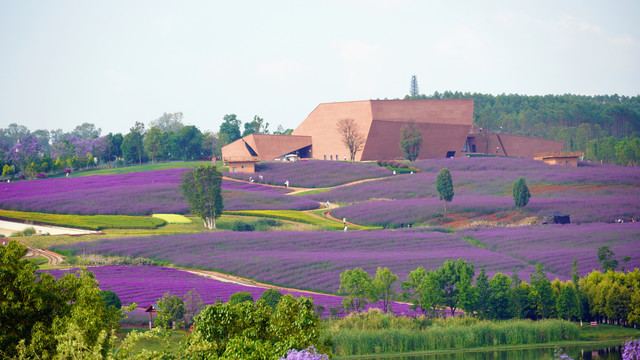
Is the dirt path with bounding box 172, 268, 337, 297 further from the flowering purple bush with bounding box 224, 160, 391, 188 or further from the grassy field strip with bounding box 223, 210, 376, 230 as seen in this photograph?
the flowering purple bush with bounding box 224, 160, 391, 188

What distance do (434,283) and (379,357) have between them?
15.5ft

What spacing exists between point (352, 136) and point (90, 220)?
50.1 meters

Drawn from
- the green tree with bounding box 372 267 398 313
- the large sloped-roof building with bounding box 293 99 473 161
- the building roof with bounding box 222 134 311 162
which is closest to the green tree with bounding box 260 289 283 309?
the green tree with bounding box 372 267 398 313

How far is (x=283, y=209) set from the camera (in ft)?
202

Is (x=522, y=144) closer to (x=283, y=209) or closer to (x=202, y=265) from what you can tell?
(x=283, y=209)

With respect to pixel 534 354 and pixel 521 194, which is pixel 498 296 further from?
pixel 521 194

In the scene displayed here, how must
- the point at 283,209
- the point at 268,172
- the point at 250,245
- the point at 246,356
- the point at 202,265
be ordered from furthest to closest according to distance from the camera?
the point at 268,172 → the point at 283,209 → the point at 250,245 → the point at 202,265 → the point at 246,356

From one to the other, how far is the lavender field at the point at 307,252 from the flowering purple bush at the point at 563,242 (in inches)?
62.2

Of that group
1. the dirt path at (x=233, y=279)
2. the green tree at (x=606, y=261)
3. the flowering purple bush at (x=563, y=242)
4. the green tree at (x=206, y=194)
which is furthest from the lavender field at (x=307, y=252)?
the green tree at (x=206, y=194)

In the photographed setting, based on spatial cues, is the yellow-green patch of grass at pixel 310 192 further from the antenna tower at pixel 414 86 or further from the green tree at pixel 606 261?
the antenna tower at pixel 414 86

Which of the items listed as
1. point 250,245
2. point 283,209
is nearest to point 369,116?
point 283,209

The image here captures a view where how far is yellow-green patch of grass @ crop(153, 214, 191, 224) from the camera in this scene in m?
54.2

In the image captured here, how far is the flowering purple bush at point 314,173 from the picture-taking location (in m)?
79.4

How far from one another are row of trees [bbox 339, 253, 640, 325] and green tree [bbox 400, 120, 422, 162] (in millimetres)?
63031
